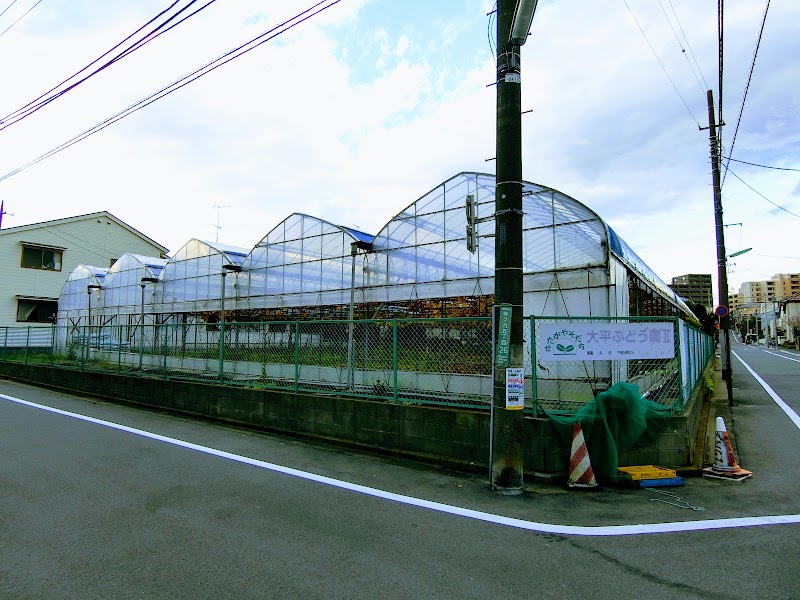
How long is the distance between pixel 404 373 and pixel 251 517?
3.76 m

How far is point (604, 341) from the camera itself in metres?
6.47

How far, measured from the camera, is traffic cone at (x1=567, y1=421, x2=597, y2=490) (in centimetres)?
559

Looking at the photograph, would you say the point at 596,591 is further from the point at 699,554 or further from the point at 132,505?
the point at 132,505

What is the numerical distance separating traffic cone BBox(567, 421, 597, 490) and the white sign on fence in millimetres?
1069

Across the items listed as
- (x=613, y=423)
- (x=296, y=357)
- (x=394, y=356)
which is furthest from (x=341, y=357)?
(x=613, y=423)

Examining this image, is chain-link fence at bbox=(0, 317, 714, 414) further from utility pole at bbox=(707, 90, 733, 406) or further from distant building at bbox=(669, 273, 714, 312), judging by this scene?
distant building at bbox=(669, 273, 714, 312)

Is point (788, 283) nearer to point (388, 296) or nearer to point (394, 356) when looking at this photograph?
point (388, 296)

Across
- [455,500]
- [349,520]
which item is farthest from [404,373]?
[349,520]

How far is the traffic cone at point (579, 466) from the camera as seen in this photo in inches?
220

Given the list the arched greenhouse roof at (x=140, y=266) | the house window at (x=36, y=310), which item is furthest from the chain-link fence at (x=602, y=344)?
the house window at (x=36, y=310)

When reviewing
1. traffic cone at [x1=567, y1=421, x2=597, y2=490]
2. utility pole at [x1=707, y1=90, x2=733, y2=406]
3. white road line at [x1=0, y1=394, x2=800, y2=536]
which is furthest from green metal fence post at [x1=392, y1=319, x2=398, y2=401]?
utility pole at [x1=707, y1=90, x2=733, y2=406]

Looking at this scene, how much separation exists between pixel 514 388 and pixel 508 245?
1643 mm

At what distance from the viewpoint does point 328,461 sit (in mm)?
6832

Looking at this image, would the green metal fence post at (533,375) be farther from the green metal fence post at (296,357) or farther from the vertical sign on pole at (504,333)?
the green metal fence post at (296,357)
